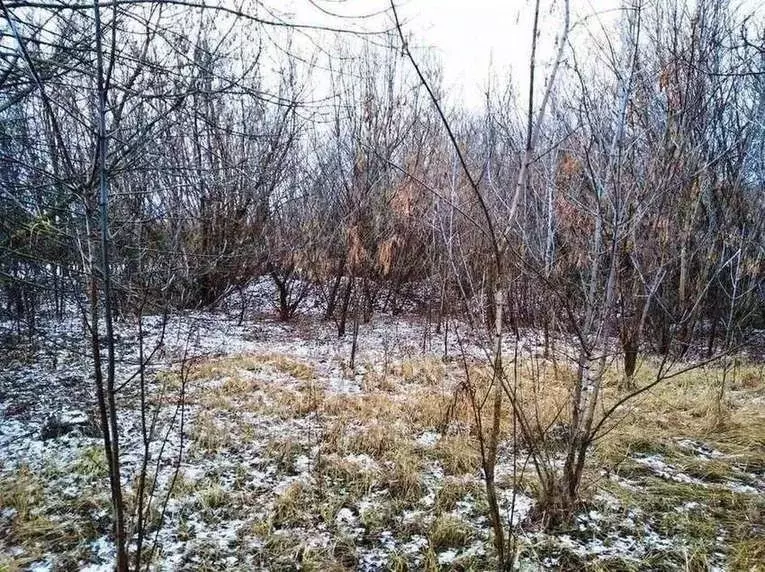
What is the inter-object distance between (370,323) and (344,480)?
16.4 feet

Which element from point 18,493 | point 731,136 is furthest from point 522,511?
point 731,136

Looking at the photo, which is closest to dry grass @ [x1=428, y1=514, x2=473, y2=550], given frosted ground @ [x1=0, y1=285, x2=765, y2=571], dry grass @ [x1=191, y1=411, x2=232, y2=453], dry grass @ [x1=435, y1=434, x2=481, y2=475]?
frosted ground @ [x1=0, y1=285, x2=765, y2=571]

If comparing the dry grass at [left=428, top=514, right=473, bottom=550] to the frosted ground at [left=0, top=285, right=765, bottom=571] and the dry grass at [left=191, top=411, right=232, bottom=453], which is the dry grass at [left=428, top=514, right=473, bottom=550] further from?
the dry grass at [left=191, top=411, right=232, bottom=453]

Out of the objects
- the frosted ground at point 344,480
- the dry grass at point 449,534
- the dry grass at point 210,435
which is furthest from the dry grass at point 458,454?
the dry grass at point 210,435

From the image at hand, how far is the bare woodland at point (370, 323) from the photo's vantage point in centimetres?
224

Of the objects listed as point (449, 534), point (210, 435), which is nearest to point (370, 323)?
point (210, 435)

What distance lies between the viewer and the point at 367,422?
12.6ft

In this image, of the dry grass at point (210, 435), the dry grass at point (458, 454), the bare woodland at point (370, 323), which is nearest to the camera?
the bare woodland at point (370, 323)

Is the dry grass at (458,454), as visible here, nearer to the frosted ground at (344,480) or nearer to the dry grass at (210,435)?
the frosted ground at (344,480)

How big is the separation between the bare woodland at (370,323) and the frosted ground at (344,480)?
20 millimetres

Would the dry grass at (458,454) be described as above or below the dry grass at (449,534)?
above

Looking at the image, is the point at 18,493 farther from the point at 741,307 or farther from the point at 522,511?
the point at 741,307

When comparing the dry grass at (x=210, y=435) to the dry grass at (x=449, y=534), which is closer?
the dry grass at (x=449, y=534)

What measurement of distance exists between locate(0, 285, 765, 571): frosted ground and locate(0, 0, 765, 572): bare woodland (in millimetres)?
20
